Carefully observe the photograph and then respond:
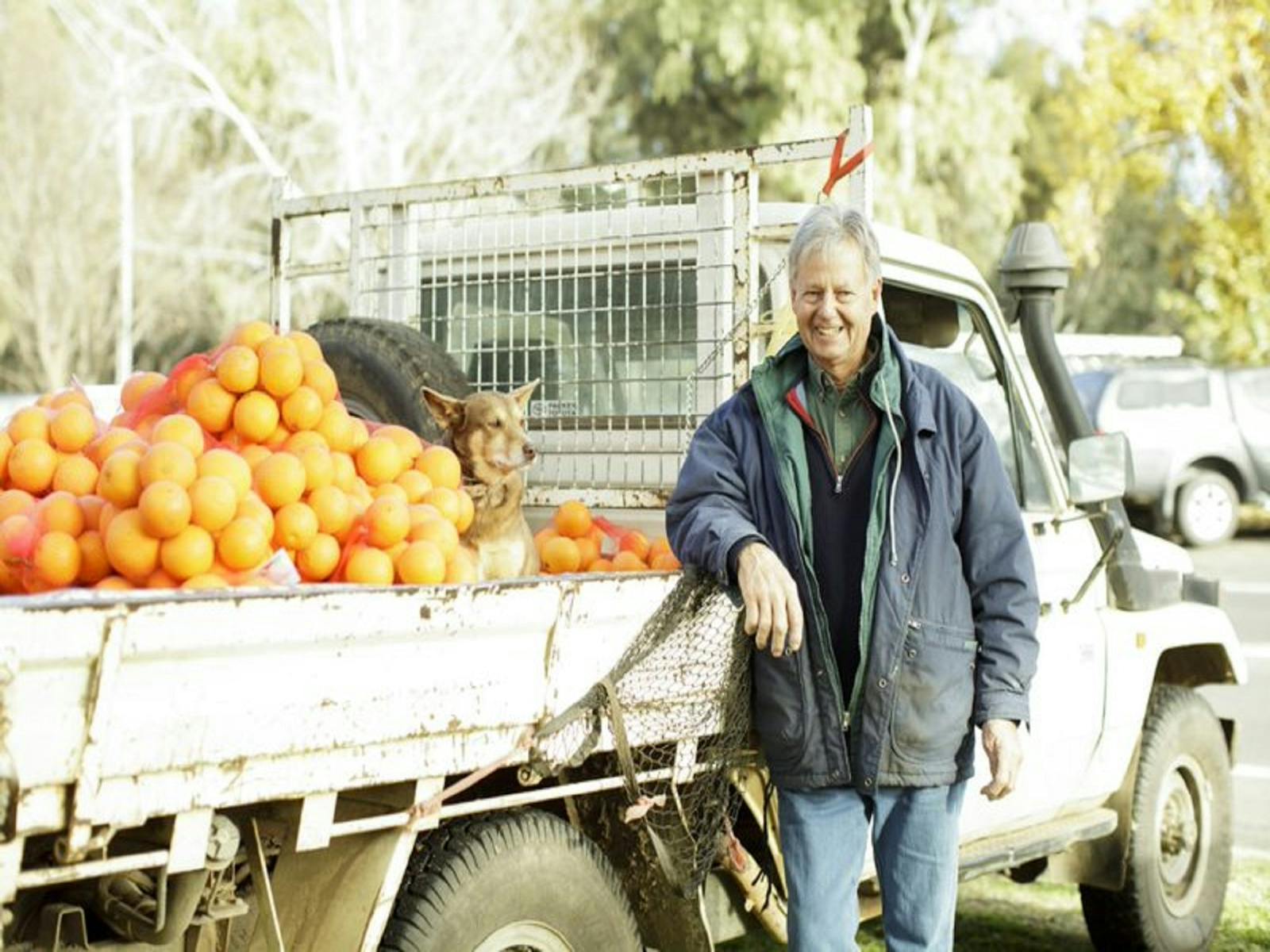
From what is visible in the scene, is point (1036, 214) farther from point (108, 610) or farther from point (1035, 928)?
point (108, 610)

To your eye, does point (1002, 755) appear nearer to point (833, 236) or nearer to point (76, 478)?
point (833, 236)

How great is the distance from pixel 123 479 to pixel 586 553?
131 centimetres

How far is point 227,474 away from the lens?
337 cm

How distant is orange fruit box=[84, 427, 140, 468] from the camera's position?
361 centimetres

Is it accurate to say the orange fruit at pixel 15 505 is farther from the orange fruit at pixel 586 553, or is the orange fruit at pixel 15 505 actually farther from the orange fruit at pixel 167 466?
the orange fruit at pixel 586 553

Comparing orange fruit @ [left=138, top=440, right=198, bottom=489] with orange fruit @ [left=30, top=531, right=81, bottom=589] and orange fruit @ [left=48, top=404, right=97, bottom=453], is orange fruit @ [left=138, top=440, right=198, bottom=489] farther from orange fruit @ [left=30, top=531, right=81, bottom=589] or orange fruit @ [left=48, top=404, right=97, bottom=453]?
orange fruit @ [left=48, top=404, right=97, bottom=453]

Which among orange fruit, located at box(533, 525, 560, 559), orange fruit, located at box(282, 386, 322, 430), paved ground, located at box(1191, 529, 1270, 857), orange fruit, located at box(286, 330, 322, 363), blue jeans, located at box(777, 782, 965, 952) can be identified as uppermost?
orange fruit, located at box(286, 330, 322, 363)

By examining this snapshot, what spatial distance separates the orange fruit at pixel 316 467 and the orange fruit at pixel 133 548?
1.30 ft

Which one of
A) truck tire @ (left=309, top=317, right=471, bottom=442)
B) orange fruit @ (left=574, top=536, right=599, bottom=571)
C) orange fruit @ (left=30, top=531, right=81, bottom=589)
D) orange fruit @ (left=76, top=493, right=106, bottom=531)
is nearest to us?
orange fruit @ (left=30, top=531, right=81, bottom=589)

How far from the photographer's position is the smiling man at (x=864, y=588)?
11.3ft

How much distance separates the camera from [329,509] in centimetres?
352

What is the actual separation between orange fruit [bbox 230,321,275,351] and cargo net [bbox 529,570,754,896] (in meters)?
1.11

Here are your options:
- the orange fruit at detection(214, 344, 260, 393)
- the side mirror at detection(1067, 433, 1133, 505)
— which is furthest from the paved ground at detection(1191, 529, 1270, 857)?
the orange fruit at detection(214, 344, 260, 393)

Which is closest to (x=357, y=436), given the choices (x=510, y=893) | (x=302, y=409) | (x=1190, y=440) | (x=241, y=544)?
(x=302, y=409)
